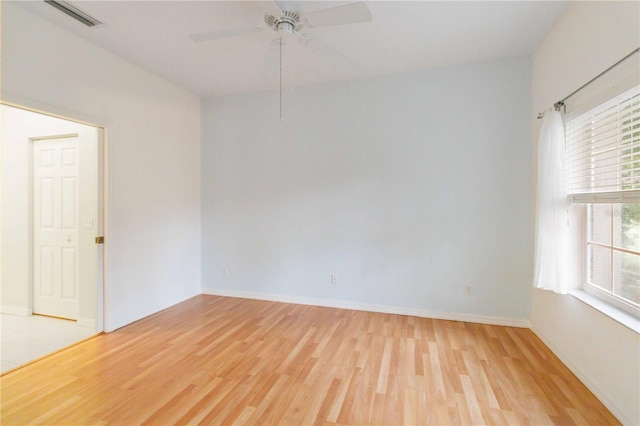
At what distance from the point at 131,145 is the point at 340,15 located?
108 inches

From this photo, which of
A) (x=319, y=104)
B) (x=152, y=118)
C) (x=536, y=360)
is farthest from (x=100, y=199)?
(x=536, y=360)

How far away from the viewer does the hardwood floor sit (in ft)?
5.91

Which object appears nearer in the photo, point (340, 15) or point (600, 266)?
point (340, 15)

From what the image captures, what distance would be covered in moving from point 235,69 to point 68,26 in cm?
149

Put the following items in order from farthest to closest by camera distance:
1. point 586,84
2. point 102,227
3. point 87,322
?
1. point 87,322
2. point 102,227
3. point 586,84

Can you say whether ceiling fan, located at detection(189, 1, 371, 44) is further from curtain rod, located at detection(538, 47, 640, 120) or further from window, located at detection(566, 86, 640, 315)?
window, located at detection(566, 86, 640, 315)

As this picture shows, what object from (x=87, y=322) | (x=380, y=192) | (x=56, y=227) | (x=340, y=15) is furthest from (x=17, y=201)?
(x=380, y=192)

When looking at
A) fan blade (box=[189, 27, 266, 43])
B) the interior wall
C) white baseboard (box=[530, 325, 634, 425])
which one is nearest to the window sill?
white baseboard (box=[530, 325, 634, 425])

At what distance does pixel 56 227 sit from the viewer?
11.1ft

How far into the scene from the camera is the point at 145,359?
8.08ft

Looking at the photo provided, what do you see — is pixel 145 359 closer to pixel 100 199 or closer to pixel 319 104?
pixel 100 199

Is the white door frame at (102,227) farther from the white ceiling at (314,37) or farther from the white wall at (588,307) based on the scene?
the white wall at (588,307)

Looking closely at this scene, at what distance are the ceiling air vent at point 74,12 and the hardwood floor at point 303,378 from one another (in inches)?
115

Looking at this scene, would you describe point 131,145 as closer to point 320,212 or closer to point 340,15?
point 320,212
